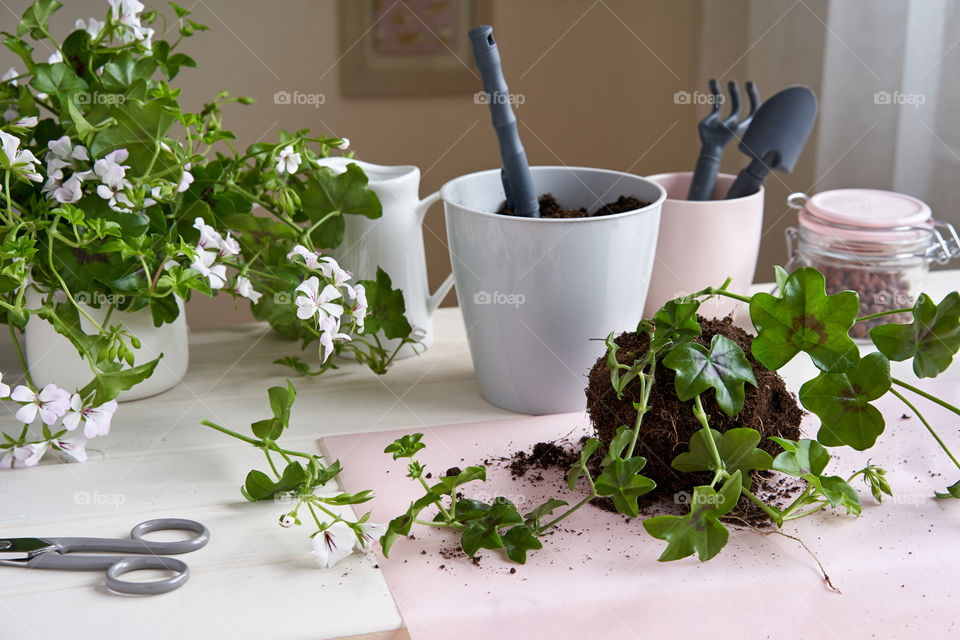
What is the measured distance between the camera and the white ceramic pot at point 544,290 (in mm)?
615

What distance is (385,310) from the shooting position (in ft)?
2.27

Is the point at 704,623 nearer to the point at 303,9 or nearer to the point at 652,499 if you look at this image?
the point at 652,499

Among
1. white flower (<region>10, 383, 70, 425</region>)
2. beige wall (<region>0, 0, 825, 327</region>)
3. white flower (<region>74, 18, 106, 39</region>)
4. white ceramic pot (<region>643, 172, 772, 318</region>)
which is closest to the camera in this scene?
white flower (<region>10, 383, 70, 425</region>)

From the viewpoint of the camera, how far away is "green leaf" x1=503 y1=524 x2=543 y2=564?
0.49 meters

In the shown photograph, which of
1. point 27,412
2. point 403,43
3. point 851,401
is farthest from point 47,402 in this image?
point 403,43

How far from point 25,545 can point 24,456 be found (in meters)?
0.12

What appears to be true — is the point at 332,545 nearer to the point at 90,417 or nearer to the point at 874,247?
the point at 90,417

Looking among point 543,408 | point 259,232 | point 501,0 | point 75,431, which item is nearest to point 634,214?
point 543,408

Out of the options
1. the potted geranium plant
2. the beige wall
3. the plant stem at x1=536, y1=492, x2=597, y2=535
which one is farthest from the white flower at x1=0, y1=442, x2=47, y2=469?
the beige wall

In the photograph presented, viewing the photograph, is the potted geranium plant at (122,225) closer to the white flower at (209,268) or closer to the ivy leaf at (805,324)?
the white flower at (209,268)

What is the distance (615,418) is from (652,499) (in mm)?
52

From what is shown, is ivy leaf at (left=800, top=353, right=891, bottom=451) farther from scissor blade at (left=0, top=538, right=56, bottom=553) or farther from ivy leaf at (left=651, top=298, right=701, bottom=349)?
scissor blade at (left=0, top=538, right=56, bottom=553)

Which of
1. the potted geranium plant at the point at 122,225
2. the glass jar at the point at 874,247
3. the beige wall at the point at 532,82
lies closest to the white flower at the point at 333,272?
the potted geranium plant at the point at 122,225

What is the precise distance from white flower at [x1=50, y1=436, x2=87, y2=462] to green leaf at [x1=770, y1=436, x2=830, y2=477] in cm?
42
